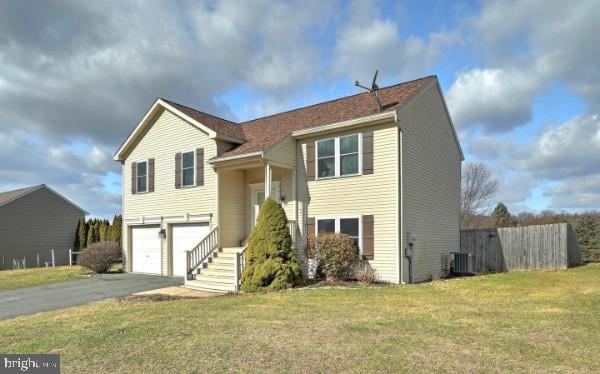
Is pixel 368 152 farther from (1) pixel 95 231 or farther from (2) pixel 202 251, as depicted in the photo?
(1) pixel 95 231

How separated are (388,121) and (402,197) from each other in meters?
2.30

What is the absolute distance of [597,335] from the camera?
6230 millimetres

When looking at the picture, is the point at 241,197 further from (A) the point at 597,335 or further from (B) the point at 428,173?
(A) the point at 597,335

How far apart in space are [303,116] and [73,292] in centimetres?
982

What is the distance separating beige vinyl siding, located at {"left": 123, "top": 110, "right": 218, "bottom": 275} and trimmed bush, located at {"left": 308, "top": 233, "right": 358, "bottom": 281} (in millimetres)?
4372

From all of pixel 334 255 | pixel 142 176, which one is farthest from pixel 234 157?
pixel 142 176

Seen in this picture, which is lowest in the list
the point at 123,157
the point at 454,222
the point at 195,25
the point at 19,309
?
the point at 19,309

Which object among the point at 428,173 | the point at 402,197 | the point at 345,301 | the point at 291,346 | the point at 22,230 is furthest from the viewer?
the point at 22,230

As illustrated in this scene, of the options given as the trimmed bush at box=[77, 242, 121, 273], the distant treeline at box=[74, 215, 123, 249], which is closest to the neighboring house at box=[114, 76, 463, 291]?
the trimmed bush at box=[77, 242, 121, 273]

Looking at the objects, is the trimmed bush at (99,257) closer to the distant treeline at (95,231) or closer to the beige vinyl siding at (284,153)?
the distant treeline at (95,231)

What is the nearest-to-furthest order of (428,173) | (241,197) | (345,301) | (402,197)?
(345,301)
(402,197)
(428,173)
(241,197)

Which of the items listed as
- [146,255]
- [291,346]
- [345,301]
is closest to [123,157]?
[146,255]

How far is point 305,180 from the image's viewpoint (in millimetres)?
14023

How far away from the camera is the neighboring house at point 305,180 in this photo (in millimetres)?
12461
